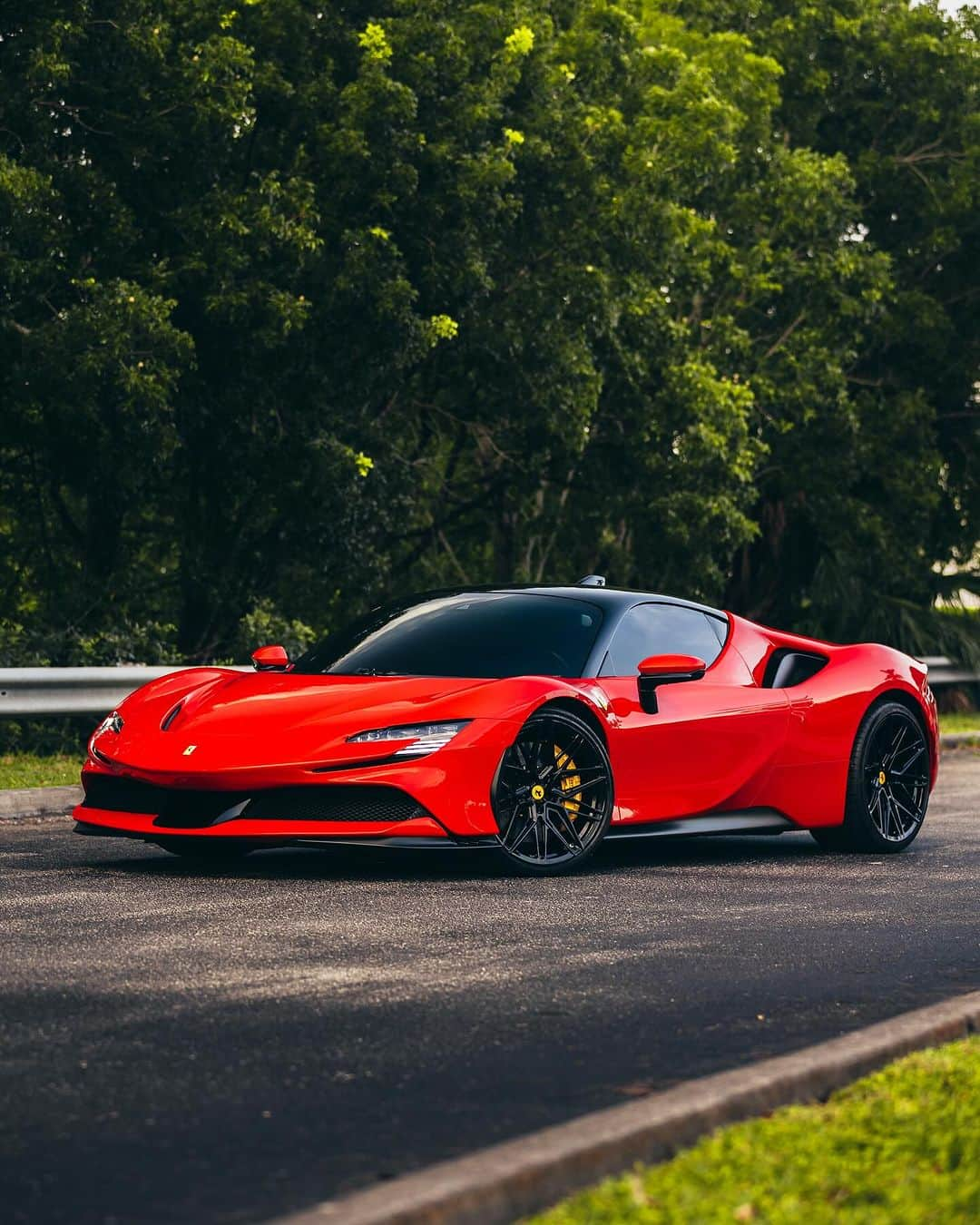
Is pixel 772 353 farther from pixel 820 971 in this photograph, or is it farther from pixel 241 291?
pixel 820 971

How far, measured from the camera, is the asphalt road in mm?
4105

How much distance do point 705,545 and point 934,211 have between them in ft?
26.8

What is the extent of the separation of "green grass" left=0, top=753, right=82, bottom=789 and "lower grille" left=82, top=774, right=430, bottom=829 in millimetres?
3809

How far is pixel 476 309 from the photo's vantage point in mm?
23562

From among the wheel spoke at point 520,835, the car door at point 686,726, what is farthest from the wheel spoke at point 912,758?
the wheel spoke at point 520,835

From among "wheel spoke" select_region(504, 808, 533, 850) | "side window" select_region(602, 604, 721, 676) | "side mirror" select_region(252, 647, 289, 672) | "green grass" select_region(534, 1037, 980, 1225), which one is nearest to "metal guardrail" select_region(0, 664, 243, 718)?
"side mirror" select_region(252, 647, 289, 672)

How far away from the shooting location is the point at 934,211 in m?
31.6

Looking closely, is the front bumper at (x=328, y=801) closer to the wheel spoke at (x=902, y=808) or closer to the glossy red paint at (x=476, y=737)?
the glossy red paint at (x=476, y=737)

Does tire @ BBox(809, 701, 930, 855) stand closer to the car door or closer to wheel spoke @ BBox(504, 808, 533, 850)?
the car door

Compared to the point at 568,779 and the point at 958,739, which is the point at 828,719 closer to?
the point at 568,779

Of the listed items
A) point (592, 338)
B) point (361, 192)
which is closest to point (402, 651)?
point (361, 192)

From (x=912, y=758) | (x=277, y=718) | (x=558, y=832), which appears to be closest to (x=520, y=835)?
(x=558, y=832)

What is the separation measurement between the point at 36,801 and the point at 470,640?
3.30m

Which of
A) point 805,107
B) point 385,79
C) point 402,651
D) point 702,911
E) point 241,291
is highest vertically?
point 805,107
